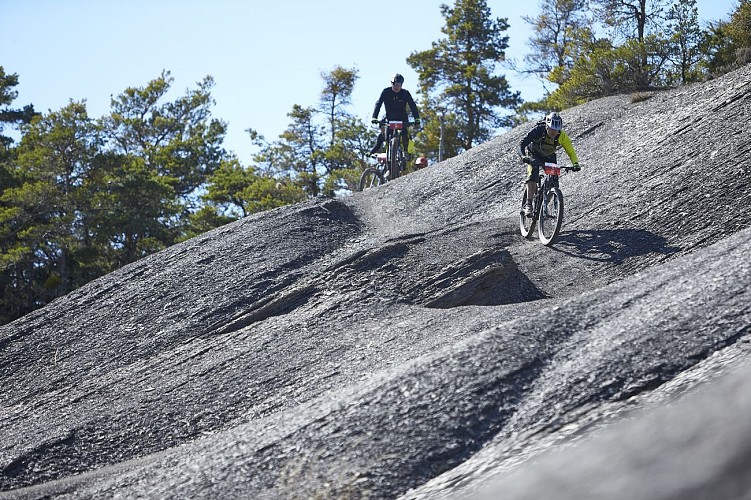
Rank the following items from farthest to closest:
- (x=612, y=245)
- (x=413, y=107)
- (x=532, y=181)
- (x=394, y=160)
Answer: (x=394, y=160), (x=413, y=107), (x=532, y=181), (x=612, y=245)

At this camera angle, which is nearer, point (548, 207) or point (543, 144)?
point (548, 207)

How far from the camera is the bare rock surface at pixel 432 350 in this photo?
5895mm

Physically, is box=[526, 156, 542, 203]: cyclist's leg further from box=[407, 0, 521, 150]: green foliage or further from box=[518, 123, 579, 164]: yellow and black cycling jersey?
box=[407, 0, 521, 150]: green foliage

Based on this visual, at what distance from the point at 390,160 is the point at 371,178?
1.78 meters

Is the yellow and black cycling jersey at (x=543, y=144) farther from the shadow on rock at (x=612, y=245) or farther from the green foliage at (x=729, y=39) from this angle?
the green foliage at (x=729, y=39)

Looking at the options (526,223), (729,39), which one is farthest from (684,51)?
(526,223)

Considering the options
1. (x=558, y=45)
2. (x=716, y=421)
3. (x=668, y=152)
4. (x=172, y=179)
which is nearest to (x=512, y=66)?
(x=558, y=45)

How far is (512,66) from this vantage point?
40250 mm

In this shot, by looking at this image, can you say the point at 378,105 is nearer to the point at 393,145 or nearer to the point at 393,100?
the point at 393,100

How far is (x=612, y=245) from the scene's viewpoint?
41.2 feet

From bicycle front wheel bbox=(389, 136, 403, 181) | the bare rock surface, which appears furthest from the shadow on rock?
bicycle front wheel bbox=(389, 136, 403, 181)

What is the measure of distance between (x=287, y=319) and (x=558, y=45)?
3246 cm

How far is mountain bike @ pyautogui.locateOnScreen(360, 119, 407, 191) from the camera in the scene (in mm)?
19703

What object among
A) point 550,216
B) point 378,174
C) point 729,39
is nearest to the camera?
point 550,216
